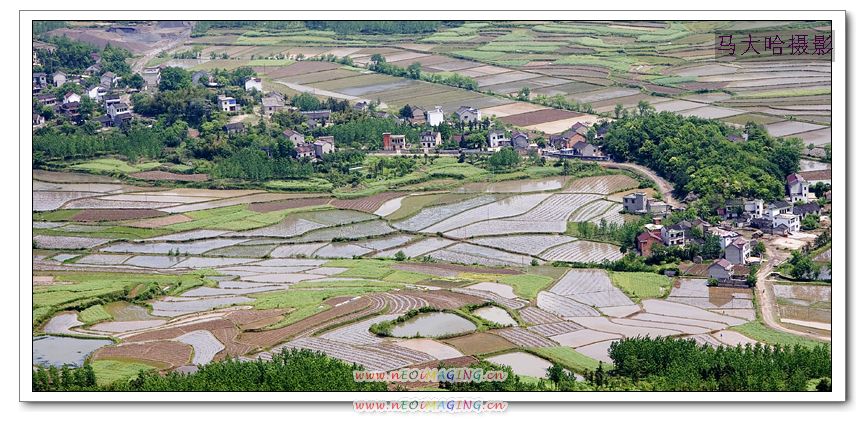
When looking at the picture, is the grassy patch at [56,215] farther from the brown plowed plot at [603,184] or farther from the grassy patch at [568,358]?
the grassy patch at [568,358]

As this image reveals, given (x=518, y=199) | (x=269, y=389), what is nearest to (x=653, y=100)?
(x=518, y=199)

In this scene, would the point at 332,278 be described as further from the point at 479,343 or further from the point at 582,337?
the point at 582,337

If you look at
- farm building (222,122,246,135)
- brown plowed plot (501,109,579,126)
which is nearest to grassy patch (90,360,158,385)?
farm building (222,122,246,135)

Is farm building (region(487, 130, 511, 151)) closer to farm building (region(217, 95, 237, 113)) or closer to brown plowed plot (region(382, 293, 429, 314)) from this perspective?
farm building (region(217, 95, 237, 113))

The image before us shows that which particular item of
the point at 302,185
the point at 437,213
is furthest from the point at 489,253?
the point at 302,185

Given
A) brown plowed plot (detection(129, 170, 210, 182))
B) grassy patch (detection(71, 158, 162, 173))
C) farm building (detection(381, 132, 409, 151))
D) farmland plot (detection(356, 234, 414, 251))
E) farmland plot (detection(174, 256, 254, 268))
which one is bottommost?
farmland plot (detection(174, 256, 254, 268))
